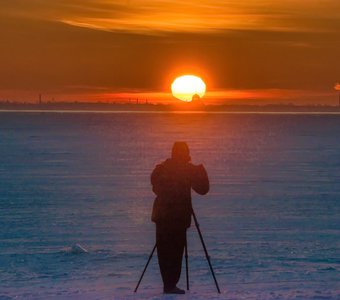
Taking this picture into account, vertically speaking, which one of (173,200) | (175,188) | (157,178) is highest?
(157,178)

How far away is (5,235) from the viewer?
14.2 metres

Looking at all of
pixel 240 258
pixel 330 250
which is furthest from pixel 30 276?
pixel 330 250

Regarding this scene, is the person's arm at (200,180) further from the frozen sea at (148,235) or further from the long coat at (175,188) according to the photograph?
the frozen sea at (148,235)

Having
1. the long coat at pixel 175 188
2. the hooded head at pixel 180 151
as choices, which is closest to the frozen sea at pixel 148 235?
the long coat at pixel 175 188

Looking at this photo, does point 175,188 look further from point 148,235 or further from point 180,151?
point 148,235

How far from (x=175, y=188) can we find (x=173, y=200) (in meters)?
0.12

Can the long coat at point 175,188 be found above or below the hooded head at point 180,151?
below

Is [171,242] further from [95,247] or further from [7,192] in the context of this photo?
[7,192]

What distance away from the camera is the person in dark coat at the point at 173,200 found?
9211 mm

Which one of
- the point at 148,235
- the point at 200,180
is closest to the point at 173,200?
the point at 200,180

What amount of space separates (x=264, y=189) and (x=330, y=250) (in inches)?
371

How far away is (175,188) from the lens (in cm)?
934

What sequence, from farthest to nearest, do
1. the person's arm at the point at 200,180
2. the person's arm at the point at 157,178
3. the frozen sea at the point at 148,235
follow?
1. the frozen sea at the point at 148,235
2. the person's arm at the point at 157,178
3. the person's arm at the point at 200,180

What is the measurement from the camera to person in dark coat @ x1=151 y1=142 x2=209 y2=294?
9.21 metres
